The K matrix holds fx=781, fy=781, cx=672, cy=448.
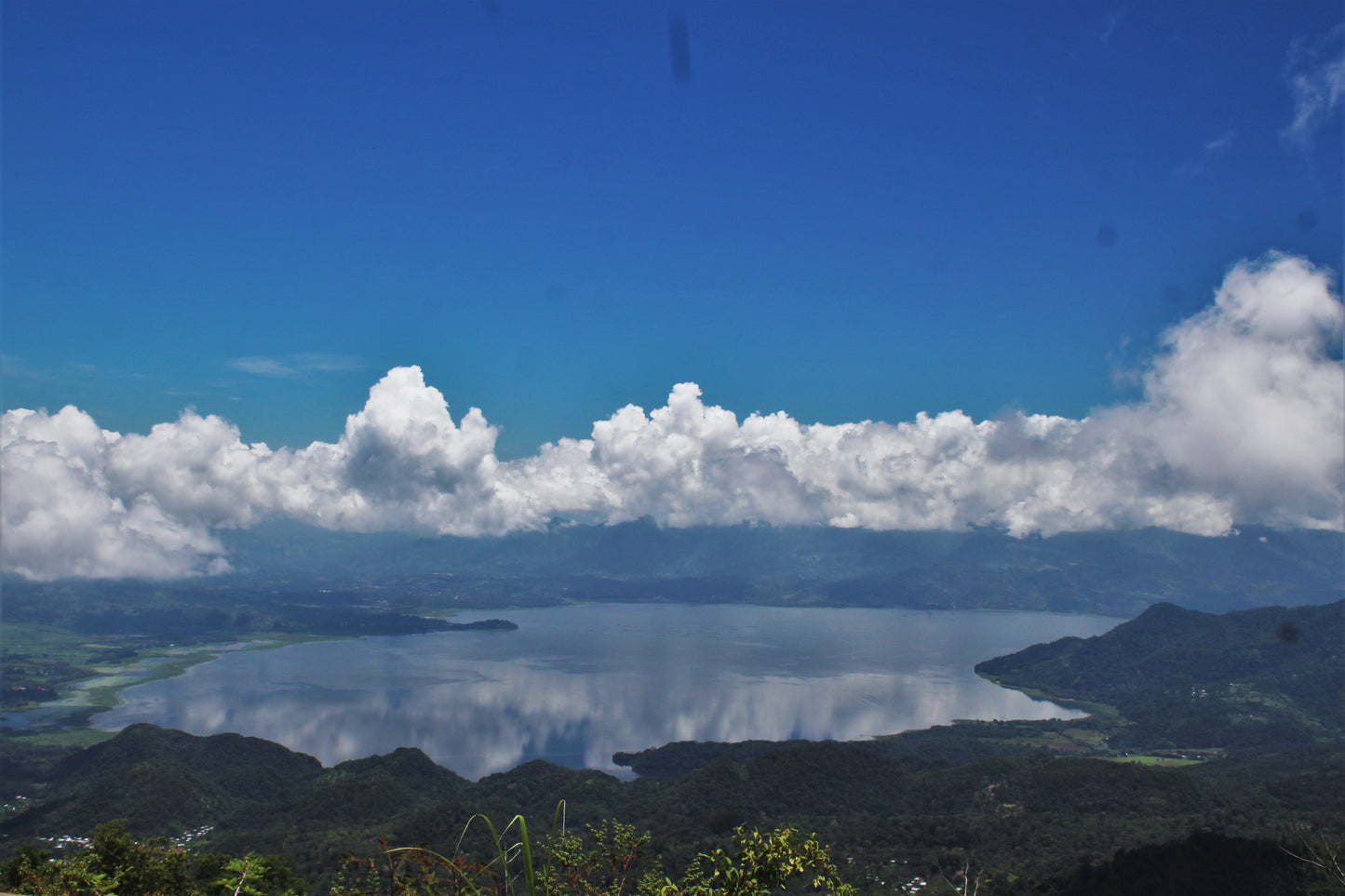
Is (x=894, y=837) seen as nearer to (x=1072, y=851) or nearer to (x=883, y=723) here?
(x=1072, y=851)

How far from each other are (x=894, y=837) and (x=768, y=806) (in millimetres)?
16253

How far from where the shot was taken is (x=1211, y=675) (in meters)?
164

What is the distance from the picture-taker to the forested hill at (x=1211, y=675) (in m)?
132

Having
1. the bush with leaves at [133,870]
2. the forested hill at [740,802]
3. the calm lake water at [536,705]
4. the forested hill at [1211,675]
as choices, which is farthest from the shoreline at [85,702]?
the forested hill at [1211,675]

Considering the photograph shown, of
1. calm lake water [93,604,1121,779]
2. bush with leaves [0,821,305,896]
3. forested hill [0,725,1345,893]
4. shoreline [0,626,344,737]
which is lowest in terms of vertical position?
calm lake water [93,604,1121,779]

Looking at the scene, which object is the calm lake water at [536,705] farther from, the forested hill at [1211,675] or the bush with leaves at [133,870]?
the bush with leaves at [133,870]

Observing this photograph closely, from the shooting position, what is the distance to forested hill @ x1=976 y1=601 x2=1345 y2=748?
132 meters

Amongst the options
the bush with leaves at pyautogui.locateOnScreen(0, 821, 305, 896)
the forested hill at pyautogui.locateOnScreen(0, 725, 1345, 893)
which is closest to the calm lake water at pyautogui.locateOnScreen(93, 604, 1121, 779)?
the forested hill at pyautogui.locateOnScreen(0, 725, 1345, 893)

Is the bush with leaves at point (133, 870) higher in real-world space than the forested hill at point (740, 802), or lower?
higher

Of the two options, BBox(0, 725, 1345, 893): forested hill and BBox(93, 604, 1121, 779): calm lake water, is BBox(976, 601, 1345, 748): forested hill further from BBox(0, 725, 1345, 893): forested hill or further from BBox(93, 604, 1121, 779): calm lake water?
BBox(0, 725, 1345, 893): forested hill

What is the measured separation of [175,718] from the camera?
436 ft

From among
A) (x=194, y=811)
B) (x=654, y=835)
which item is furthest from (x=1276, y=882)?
(x=194, y=811)

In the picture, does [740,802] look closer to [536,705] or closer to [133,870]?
[133,870]

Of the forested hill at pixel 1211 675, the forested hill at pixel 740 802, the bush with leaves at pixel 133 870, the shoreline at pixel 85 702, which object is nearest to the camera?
the bush with leaves at pixel 133 870
